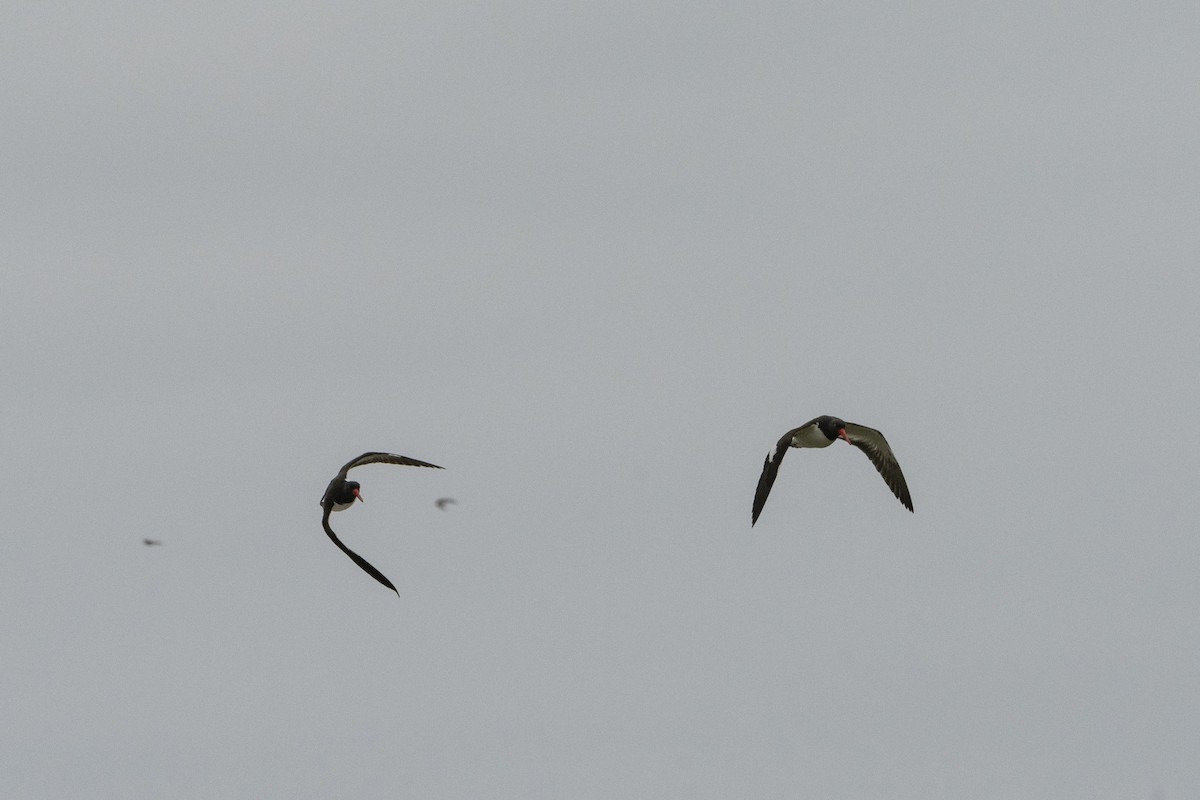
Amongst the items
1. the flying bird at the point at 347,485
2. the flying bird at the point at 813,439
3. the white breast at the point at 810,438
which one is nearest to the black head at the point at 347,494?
the flying bird at the point at 347,485

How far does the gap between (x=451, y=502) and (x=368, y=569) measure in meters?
5.81

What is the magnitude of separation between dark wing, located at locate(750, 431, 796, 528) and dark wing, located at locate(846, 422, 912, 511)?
8.81 feet

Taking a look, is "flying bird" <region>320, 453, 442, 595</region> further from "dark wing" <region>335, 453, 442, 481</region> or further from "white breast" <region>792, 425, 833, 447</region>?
"white breast" <region>792, 425, 833, 447</region>

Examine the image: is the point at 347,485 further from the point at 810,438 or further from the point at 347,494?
the point at 810,438

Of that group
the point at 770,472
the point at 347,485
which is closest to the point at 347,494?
the point at 347,485

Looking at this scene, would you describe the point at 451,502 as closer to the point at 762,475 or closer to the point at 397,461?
the point at 397,461

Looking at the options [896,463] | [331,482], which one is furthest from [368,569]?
[896,463]

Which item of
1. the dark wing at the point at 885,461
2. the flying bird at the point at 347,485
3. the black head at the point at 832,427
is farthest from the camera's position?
the dark wing at the point at 885,461

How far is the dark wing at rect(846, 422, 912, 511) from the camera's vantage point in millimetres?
45031

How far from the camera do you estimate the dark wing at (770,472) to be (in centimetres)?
4206

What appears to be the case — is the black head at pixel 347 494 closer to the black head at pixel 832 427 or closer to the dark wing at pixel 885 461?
the black head at pixel 832 427

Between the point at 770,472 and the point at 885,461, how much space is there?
4.26 meters

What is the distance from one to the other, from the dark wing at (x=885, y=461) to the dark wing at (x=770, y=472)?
2.68m

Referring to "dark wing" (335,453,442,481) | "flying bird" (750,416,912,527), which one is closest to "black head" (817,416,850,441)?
"flying bird" (750,416,912,527)
